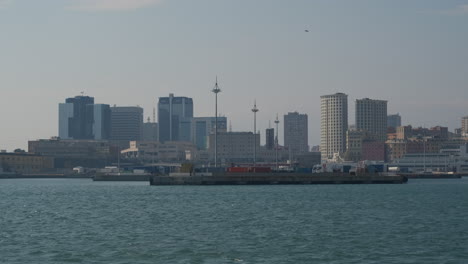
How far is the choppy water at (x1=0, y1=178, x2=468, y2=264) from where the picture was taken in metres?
58.3

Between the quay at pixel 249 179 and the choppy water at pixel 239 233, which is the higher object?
the quay at pixel 249 179

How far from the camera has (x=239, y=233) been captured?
239 ft

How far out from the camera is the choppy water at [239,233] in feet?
191

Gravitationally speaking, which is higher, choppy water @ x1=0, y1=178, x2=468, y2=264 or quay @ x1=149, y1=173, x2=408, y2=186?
quay @ x1=149, y1=173, x2=408, y2=186

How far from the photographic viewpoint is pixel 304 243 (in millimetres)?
65312

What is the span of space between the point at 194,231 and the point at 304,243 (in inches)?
513

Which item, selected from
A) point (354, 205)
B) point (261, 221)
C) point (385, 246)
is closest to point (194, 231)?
point (261, 221)

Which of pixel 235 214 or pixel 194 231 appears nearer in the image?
pixel 194 231

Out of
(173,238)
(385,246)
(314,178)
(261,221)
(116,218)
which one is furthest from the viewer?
(314,178)

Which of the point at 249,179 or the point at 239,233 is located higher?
the point at 249,179

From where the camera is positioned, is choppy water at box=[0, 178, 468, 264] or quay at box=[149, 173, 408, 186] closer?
choppy water at box=[0, 178, 468, 264]

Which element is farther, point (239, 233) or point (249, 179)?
point (249, 179)

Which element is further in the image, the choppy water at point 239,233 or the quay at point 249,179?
the quay at point 249,179

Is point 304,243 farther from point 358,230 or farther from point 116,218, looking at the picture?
point 116,218
